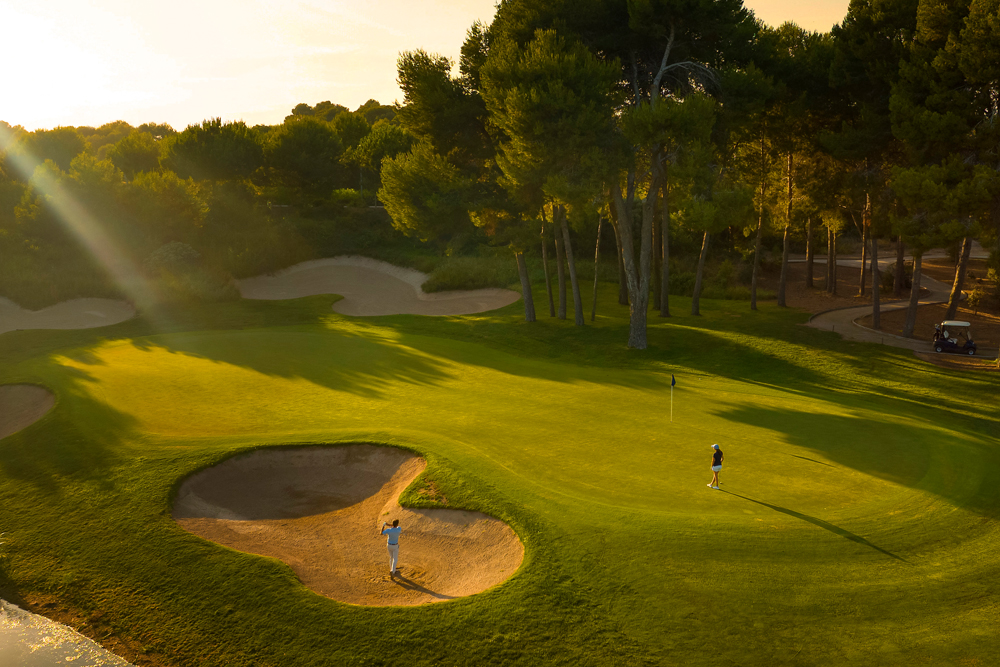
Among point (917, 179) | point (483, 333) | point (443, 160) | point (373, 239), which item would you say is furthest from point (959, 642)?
point (373, 239)

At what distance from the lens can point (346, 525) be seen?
15211 millimetres

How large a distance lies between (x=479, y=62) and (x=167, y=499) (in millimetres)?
28996

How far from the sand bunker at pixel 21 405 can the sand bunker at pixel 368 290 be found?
26.1 meters

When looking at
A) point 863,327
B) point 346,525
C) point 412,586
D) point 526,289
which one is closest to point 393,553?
point 412,586

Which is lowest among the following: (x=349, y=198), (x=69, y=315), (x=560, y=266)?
(x=69, y=315)

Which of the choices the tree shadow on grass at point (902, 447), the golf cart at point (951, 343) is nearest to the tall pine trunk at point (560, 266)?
the tree shadow on grass at point (902, 447)

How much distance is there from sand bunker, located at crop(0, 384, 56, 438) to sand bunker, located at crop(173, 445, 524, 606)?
29.3 ft

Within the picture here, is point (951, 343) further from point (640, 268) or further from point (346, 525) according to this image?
point (346, 525)

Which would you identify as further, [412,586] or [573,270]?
[573,270]

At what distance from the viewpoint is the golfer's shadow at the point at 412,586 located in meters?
12.0

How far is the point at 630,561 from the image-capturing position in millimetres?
12281

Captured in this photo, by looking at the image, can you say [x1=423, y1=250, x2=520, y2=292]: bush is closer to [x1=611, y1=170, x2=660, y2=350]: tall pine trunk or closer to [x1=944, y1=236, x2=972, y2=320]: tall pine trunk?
[x1=611, y1=170, x2=660, y2=350]: tall pine trunk

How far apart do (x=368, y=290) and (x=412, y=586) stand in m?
46.0

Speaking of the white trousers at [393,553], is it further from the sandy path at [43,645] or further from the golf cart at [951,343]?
the golf cart at [951,343]
